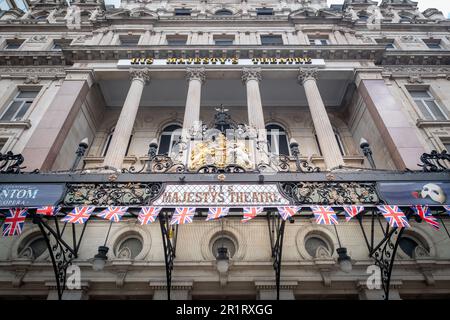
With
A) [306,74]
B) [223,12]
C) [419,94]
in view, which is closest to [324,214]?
[306,74]

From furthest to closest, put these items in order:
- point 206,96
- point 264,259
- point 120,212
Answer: point 206,96
point 264,259
point 120,212

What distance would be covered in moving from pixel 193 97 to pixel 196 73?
2.25 m

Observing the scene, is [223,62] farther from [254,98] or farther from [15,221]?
[15,221]

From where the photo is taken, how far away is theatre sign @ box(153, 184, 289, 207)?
6.77 meters

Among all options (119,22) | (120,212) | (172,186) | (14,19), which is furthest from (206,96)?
(14,19)

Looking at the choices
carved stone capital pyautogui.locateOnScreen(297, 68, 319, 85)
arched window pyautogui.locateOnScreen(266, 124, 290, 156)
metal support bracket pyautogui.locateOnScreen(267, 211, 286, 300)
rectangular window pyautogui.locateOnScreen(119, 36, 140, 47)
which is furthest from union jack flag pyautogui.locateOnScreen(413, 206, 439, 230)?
rectangular window pyautogui.locateOnScreen(119, 36, 140, 47)

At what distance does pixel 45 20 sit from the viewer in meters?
20.8

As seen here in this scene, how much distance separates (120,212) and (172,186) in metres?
1.53

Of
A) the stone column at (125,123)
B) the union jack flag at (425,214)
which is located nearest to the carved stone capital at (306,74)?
the stone column at (125,123)

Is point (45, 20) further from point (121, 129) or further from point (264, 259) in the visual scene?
point (264, 259)

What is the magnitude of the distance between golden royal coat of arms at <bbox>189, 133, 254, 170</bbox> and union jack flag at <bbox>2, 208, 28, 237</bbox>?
4691mm

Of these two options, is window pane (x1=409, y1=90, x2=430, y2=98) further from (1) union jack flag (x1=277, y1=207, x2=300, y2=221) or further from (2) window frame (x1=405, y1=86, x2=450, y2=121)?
(1) union jack flag (x1=277, y1=207, x2=300, y2=221)

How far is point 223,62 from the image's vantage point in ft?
50.5
